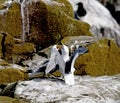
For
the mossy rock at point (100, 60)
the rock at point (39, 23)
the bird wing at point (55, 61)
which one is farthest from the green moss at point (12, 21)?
the bird wing at point (55, 61)

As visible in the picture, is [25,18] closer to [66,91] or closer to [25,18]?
[25,18]

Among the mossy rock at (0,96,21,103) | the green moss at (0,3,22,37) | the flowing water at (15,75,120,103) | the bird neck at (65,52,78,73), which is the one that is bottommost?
the flowing water at (15,75,120,103)

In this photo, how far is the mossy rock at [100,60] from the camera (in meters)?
17.2

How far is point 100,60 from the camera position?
1773 centimetres

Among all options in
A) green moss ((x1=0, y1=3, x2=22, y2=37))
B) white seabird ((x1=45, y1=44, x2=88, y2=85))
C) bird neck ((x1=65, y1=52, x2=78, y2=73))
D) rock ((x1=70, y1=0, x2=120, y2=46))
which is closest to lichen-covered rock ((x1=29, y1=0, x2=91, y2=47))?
green moss ((x1=0, y1=3, x2=22, y2=37))

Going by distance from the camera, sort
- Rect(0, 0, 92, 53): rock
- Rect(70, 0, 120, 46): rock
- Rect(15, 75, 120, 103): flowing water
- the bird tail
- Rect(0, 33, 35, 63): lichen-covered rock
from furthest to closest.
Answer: Rect(70, 0, 120, 46): rock, Rect(0, 0, 92, 53): rock, Rect(0, 33, 35, 63): lichen-covered rock, the bird tail, Rect(15, 75, 120, 103): flowing water

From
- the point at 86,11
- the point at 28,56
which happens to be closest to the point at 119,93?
the point at 28,56

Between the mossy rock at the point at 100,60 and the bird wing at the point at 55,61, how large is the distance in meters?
2.58

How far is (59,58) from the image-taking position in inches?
566

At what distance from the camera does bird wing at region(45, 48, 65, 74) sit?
14.3 meters

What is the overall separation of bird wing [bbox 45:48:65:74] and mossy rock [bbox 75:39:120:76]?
8.45 feet

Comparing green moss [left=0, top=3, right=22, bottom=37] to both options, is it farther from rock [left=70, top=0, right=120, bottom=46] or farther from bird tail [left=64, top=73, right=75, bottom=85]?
rock [left=70, top=0, right=120, bottom=46]

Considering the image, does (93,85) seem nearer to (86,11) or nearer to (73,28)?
(73,28)

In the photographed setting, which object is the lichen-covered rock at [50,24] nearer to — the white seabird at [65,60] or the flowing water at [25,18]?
the flowing water at [25,18]
